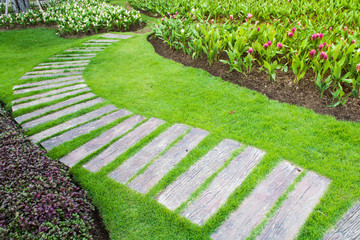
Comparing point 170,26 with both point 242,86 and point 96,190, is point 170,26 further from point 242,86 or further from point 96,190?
point 96,190

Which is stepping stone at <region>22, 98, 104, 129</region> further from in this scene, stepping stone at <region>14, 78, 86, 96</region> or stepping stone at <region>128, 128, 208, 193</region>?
stepping stone at <region>128, 128, 208, 193</region>

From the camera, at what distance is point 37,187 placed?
2.08m

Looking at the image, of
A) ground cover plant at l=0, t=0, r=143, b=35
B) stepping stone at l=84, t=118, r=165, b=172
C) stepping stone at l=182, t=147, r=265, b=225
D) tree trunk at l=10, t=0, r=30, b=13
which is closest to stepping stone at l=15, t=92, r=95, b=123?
stepping stone at l=84, t=118, r=165, b=172

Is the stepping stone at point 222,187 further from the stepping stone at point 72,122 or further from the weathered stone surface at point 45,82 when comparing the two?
the weathered stone surface at point 45,82

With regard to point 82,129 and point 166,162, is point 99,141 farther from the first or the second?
point 166,162

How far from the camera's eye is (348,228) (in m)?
1.98

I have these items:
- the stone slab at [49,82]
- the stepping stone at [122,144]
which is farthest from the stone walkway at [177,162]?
the stone slab at [49,82]

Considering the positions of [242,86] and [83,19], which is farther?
[83,19]

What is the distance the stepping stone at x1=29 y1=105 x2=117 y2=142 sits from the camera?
10.6 ft

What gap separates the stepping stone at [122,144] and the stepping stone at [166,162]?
0.46 m

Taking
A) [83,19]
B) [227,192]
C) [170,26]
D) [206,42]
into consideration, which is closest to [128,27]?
[83,19]

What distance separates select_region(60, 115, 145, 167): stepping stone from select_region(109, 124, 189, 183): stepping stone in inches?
18.9

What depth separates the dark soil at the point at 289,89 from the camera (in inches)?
134

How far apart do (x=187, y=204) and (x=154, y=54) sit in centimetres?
456
